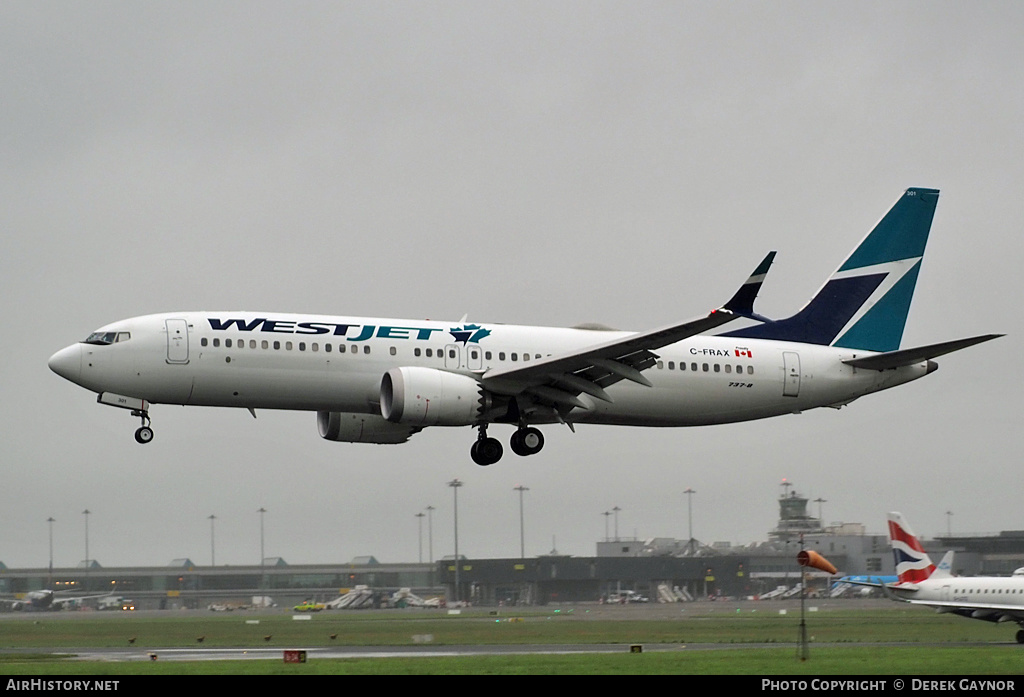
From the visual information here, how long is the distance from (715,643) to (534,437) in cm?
1777

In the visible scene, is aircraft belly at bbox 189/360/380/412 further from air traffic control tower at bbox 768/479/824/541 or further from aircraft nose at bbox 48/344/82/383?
air traffic control tower at bbox 768/479/824/541

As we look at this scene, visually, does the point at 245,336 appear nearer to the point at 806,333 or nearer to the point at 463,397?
the point at 463,397

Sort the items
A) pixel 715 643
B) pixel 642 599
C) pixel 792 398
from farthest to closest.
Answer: pixel 642 599, pixel 715 643, pixel 792 398

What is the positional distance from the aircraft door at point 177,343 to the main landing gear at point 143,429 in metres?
2.32

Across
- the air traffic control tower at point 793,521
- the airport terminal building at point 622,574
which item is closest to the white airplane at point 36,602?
the airport terminal building at point 622,574

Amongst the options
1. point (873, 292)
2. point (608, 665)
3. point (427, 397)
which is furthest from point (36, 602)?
point (873, 292)

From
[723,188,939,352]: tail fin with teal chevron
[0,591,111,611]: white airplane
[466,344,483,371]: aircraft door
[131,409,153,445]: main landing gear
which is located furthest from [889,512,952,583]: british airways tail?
[0,591,111,611]: white airplane

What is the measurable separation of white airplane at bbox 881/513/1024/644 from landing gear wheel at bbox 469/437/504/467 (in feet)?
92.7

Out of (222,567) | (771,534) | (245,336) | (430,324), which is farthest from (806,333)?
(222,567)

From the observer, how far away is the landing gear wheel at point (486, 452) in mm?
44281

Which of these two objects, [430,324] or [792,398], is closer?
[430,324]

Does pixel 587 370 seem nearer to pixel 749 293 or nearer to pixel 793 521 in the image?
pixel 749 293

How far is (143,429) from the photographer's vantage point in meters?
41.9
